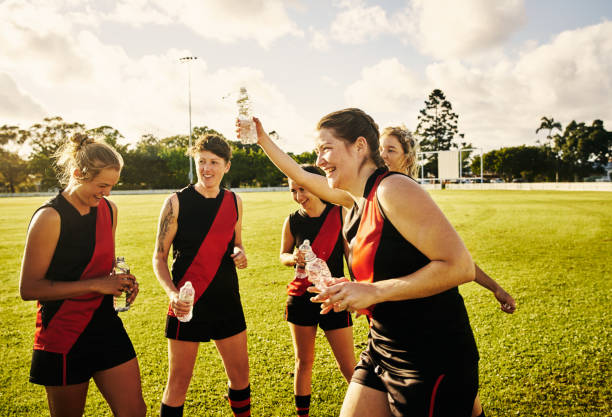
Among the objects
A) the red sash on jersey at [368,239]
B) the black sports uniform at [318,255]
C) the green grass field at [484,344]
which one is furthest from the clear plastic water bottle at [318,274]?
the green grass field at [484,344]

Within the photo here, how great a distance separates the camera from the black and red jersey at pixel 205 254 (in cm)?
338

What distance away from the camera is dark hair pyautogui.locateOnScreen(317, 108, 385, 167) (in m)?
2.30

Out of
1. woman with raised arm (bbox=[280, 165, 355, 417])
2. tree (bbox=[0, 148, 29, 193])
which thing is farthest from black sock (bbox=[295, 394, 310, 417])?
tree (bbox=[0, 148, 29, 193])

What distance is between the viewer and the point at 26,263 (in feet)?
8.68

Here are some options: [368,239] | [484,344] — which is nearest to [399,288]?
[368,239]

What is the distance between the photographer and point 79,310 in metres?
2.81

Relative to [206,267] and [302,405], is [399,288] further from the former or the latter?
[302,405]

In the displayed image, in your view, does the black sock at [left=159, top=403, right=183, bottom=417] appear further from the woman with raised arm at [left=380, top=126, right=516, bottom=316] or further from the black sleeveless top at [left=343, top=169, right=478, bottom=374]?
the woman with raised arm at [left=380, top=126, right=516, bottom=316]

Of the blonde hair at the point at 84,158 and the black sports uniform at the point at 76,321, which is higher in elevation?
the blonde hair at the point at 84,158

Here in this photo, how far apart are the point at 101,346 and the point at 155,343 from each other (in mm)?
3267

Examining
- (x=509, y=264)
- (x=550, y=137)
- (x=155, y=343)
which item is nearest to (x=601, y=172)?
(x=550, y=137)

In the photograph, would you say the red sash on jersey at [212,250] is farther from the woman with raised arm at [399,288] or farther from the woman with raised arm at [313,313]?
the woman with raised arm at [399,288]

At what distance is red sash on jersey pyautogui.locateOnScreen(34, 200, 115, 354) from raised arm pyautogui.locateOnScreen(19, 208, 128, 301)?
0.15 m

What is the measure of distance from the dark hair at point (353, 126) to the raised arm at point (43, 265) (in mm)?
1932
